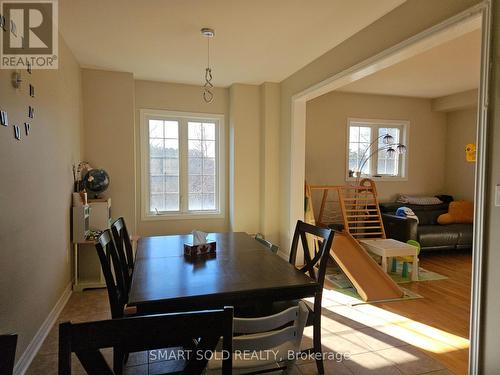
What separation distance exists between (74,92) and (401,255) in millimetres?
4396

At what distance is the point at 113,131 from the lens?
4.30 metres

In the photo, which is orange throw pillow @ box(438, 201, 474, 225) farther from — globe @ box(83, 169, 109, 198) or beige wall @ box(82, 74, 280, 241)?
globe @ box(83, 169, 109, 198)

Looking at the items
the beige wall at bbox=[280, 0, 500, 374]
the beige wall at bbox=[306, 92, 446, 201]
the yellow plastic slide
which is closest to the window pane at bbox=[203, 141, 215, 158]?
the beige wall at bbox=[306, 92, 446, 201]

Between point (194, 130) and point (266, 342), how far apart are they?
423cm

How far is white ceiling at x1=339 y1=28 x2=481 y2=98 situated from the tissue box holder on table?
3.26 meters

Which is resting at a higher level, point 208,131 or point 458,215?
point 208,131

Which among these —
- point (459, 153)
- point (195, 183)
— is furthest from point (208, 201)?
point (459, 153)

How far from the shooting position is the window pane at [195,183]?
5.15 m

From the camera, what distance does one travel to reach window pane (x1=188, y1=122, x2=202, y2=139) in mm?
5115

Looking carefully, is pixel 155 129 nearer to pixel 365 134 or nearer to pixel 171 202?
pixel 171 202

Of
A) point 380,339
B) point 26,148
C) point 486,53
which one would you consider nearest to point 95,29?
point 26,148

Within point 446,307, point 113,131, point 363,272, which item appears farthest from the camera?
point 113,131

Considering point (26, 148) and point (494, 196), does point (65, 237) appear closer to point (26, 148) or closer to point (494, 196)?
point (26, 148)

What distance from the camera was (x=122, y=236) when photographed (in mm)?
2627
